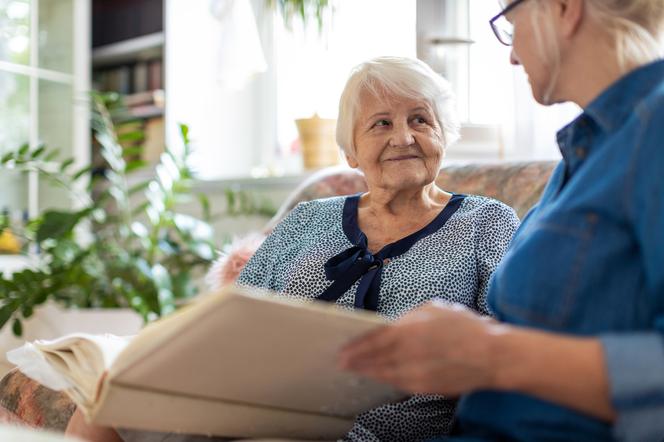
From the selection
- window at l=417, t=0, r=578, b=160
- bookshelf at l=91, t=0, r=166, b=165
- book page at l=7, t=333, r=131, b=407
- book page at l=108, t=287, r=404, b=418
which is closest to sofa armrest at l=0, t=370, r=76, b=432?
book page at l=7, t=333, r=131, b=407

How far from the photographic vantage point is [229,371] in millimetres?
848

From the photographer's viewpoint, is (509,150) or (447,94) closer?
(447,94)

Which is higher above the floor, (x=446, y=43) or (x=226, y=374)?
(x=446, y=43)

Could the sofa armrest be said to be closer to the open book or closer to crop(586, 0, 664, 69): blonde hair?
the open book

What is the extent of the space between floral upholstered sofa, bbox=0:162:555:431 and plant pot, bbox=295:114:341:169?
1.11m

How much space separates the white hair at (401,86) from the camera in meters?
1.49

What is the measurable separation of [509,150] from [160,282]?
1292 mm

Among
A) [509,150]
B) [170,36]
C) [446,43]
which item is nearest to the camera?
[509,150]

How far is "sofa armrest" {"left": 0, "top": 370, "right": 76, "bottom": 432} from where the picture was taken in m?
1.33

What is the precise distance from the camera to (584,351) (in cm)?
71

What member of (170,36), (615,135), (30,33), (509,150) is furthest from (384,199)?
(30,33)

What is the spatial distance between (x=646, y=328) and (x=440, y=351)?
242mm

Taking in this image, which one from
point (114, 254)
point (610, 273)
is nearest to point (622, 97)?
point (610, 273)

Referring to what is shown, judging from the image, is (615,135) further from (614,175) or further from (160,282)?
(160,282)
